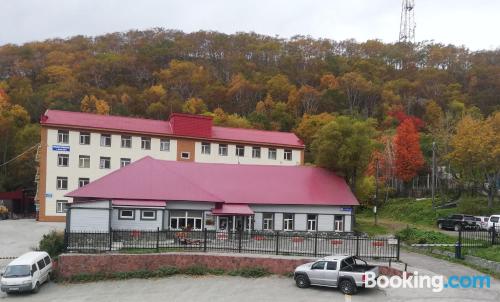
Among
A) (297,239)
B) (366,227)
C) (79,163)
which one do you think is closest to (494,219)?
(366,227)

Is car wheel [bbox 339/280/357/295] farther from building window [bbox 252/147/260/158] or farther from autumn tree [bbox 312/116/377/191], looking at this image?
building window [bbox 252/147/260/158]

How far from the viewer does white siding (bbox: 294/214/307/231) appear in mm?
36969

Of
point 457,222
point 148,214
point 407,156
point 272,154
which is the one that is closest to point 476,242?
point 457,222

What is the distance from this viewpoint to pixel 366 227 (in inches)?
1587

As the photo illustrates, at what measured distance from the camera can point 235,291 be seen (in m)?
20.2

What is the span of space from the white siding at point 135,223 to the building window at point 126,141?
18.3 m

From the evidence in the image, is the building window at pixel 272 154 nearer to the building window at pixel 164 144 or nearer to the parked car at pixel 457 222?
the building window at pixel 164 144

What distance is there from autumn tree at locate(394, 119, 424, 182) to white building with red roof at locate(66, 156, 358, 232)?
1667cm

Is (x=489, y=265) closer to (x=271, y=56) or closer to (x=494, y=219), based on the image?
(x=494, y=219)

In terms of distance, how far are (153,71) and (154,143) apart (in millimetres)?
57571

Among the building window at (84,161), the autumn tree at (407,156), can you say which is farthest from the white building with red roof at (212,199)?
the autumn tree at (407,156)

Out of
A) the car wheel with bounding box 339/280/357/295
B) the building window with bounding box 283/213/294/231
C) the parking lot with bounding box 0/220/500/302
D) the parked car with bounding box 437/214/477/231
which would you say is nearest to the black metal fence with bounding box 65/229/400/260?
the parking lot with bounding box 0/220/500/302

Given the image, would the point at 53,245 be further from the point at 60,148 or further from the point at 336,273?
the point at 60,148

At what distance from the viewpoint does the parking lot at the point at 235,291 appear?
18.5m
